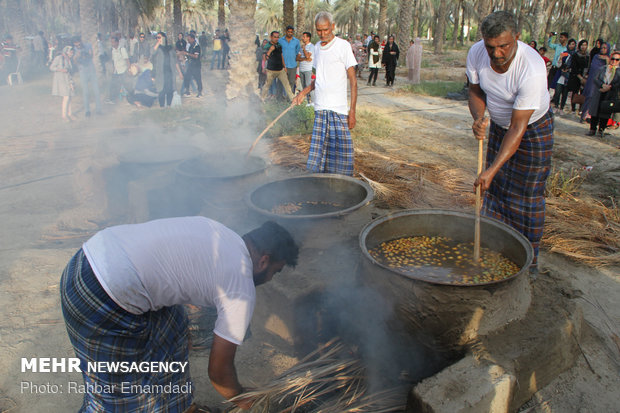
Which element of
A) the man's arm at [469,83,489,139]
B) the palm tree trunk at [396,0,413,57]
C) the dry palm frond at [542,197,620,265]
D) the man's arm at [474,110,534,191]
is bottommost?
the dry palm frond at [542,197,620,265]

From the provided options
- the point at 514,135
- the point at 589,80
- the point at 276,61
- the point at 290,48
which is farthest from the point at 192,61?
the point at 514,135

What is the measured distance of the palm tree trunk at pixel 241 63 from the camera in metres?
8.86

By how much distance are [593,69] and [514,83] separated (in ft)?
28.2

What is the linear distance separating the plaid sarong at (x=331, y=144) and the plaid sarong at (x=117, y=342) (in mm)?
2863

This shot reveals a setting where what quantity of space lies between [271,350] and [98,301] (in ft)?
4.97

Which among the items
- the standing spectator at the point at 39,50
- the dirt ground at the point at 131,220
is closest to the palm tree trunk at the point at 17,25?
the standing spectator at the point at 39,50

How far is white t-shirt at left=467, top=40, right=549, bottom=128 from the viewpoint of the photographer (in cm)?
269

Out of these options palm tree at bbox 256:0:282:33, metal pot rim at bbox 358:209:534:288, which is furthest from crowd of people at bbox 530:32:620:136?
palm tree at bbox 256:0:282:33

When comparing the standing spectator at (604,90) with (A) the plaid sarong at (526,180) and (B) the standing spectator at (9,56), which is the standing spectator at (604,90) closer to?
(A) the plaid sarong at (526,180)

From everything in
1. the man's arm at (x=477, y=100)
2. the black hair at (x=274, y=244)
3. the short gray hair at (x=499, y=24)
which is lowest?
the black hair at (x=274, y=244)

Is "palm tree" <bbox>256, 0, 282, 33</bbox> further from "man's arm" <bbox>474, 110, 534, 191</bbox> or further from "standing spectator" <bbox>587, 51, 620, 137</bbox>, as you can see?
"man's arm" <bbox>474, 110, 534, 191</bbox>

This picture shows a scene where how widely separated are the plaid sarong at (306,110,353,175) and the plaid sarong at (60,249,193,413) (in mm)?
2863

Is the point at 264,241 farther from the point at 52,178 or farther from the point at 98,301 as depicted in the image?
the point at 52,178

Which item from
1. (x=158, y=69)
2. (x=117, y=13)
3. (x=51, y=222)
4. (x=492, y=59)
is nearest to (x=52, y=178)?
(x=51, y=222)
